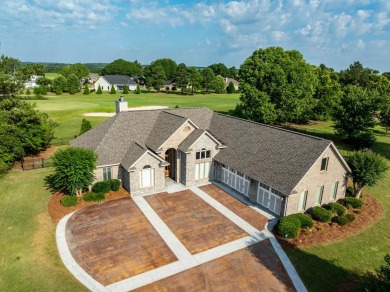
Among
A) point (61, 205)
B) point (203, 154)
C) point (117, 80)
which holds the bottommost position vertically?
point (61, 205)

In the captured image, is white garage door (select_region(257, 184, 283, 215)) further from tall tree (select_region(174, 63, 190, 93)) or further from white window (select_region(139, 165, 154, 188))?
tall tree (select_region(174, 63, 190, 93))


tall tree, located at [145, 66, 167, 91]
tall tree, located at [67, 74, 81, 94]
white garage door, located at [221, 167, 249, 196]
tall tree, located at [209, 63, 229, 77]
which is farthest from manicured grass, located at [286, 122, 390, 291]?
tall tree, located at [209, 63, 229, 77]

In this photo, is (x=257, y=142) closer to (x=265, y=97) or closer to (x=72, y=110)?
(x=265, y=97)

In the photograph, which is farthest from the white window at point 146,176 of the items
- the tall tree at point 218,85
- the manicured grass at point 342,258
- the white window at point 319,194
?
the tall tree at point 218,85

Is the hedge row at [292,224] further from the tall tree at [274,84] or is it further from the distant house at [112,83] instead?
the distant house at [112,83]

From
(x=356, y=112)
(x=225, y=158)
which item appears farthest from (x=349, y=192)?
(x=356, y=112)

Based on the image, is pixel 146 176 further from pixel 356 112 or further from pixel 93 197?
pixel 356 112
